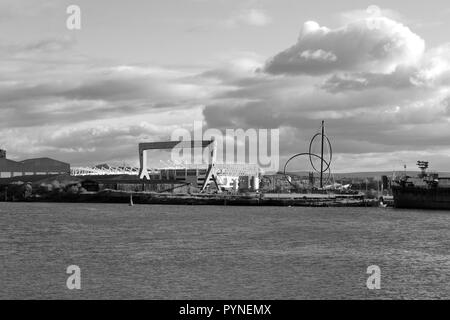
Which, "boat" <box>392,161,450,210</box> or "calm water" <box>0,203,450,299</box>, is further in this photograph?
"boat" <box>392,161,450,210</box>

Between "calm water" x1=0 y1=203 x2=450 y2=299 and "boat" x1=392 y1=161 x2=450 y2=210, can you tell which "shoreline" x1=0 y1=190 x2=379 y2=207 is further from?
"calm water" x1=0 y1=203 x2=450 y2=299

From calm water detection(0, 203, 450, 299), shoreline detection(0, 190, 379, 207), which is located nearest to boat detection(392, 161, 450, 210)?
shoreline detection(0, 190, 379, 207)

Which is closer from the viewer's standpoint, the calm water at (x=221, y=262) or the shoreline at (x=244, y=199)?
the calm water at (x=221, y=262)

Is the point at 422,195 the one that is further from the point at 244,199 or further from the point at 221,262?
the point at 221,262

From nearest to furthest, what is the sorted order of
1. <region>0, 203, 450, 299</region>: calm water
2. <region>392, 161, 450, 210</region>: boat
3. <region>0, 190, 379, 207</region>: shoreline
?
<region>0, 203, 450, 299</region>: calm water → <region>392, 161, 450, 210</region>: boat → <region>0, 190, 379, 207</region>: shoreline

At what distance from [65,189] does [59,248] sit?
146790 mm

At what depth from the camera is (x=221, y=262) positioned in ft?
149

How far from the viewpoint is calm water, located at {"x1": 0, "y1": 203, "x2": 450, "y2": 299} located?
1409 inches

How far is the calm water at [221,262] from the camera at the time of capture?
35781 millimetres

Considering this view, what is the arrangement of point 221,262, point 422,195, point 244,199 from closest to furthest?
point 221,262, point 422,195, point 244,199

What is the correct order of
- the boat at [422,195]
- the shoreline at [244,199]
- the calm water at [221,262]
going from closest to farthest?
1. the calm water at [221,262]
2. the boat at [422,195]
3. the shoreline at [244,199]

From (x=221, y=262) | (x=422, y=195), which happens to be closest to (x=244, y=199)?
(x=422, y=195)

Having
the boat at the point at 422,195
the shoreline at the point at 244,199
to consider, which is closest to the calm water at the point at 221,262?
the boat at the point at 422,195

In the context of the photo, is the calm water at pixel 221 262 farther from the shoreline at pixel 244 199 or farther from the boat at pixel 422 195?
the shoreline at pixel 244 199
